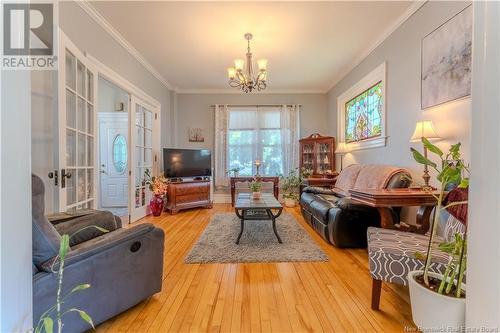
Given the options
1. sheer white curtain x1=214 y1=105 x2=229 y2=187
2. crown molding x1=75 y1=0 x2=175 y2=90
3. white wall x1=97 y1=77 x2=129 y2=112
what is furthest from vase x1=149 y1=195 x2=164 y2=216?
crown molding x1=75 y1=0 x2=175 y2=90

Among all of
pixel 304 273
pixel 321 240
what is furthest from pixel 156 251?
pixel 321 240

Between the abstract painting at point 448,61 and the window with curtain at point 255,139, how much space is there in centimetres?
319

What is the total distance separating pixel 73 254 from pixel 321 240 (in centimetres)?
257

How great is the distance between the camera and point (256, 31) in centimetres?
305

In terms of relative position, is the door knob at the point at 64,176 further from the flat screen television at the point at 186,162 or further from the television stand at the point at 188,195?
the flat screen television at the point at 186,162

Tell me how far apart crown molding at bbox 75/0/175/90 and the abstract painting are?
141 inches

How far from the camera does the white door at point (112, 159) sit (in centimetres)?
515

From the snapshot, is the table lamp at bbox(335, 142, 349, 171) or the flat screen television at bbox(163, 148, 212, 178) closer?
the table lamp at bbox(335, 142, 349, 171)

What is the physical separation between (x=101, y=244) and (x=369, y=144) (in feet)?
12.0

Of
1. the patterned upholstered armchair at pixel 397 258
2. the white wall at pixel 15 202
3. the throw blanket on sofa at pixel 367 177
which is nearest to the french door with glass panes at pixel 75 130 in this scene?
the white wall at pixel 15 202

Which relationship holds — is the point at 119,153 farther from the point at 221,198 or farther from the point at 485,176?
the point at 485,176

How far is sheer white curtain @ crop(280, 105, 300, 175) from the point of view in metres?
5.58
